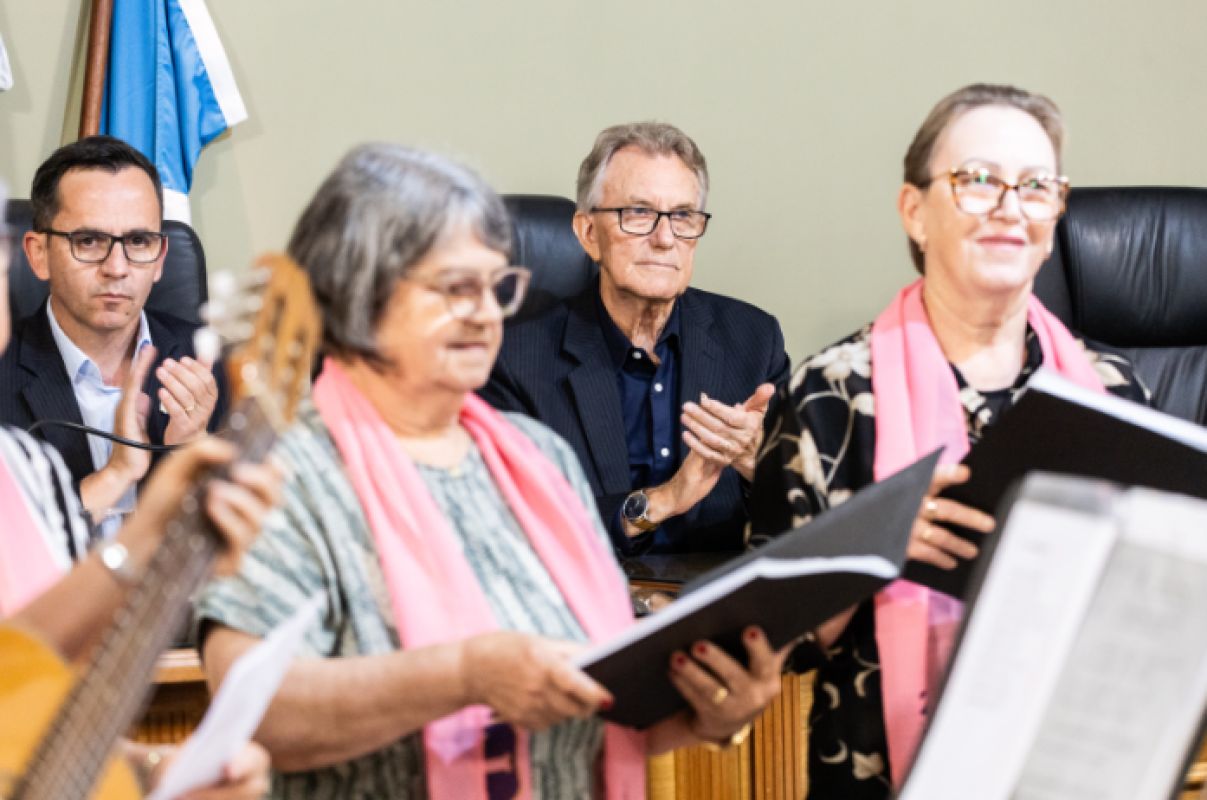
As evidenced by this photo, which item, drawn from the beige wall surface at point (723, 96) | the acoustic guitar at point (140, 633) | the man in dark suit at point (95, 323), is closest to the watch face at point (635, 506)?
the man in dark suit at point (95, 323)

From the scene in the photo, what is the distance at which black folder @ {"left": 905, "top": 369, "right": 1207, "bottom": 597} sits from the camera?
4.81 feet

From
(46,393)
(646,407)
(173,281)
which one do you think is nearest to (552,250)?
(646,407)

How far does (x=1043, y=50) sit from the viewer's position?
362 centimetres

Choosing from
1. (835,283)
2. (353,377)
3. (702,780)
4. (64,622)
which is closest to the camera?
(64,622)

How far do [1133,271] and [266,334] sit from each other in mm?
2471

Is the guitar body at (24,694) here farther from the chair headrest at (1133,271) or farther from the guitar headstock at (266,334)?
the chair headrest at (1133,271)

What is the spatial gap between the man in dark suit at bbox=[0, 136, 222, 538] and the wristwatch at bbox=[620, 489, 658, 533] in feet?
2.53

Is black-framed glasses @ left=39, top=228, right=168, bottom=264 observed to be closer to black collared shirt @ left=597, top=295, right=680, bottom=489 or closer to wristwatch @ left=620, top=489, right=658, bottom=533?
black collared shirt @ left=597, top=295, right=680, bottom=489

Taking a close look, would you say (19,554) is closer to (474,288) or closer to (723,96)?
(474,288)

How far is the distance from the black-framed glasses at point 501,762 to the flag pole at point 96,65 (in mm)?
2150

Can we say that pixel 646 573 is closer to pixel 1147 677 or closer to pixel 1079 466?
pixel 1079 466

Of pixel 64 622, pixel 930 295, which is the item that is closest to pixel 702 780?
pixel 930 295

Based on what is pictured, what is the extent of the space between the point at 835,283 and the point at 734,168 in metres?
0.37

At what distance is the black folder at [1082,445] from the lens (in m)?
1.46
